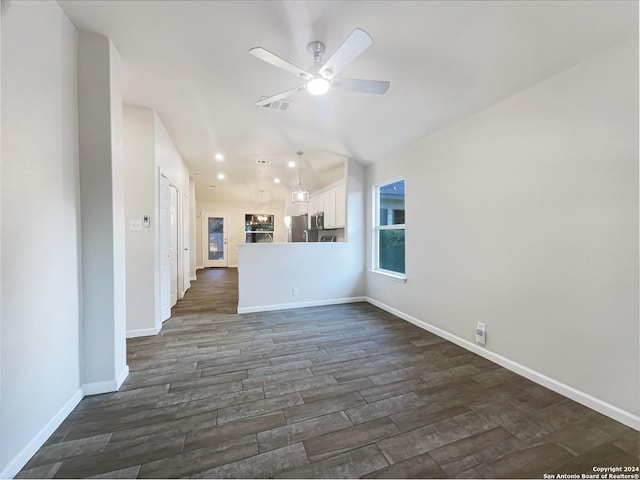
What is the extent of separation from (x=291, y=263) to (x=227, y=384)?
249cm

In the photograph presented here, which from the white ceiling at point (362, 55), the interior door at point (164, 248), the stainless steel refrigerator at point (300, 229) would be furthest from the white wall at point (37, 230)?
the stainless steel refrigerator at point (300, 229)

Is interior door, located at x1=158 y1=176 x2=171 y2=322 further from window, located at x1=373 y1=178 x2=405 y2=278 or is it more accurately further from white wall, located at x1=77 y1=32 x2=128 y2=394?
window, located at x1=373 y1=178 x2=405 y2=278

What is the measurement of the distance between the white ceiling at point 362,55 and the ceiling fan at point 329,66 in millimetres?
300

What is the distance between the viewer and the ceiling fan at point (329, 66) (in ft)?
5.38

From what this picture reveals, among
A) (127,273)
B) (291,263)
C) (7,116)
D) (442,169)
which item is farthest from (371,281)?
(7,116)

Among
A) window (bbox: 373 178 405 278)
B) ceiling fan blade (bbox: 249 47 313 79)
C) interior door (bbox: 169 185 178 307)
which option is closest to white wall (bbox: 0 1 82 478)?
ceiling fan blade (bbox: 249 47 313 79)

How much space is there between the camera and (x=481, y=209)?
2711 millimetres

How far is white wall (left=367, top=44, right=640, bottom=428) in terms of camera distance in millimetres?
1734

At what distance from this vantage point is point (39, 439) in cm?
153

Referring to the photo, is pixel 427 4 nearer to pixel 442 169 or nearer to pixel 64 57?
pixel 442 169

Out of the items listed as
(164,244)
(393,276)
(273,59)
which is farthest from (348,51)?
(164,244)

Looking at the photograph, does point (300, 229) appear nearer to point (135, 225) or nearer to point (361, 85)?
point (135, 225)

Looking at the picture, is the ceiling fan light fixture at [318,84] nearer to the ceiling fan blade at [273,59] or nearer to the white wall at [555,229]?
the ceiling fan blade at [273,59]

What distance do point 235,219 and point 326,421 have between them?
32.3ft
